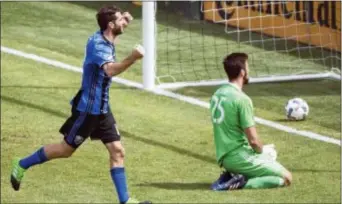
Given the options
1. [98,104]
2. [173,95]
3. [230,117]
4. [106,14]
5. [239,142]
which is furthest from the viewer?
[173,95]

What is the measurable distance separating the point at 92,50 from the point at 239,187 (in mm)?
2802

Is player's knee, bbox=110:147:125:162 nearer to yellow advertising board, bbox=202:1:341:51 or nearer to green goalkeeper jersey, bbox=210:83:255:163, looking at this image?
green goalkeeper jersey, bbox=210:83:255:163

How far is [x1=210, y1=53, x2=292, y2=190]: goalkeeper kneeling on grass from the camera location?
1227 cm

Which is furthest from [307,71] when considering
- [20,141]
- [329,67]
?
[20,141]

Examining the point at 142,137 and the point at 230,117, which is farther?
the point at 142,137

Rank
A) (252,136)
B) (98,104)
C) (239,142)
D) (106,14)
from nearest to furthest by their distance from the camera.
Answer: (106,14) < (98,104) < (252,136) < (239,142)

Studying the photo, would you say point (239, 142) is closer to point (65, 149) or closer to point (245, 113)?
point (245, 113)

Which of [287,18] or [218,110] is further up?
[218,110]

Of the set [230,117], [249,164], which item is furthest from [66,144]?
[249,164]

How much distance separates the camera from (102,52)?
11.7m

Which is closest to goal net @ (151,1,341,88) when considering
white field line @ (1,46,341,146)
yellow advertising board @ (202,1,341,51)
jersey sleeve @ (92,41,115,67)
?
yellow advertising board @ (202,1,341,51)

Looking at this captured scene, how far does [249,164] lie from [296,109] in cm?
401

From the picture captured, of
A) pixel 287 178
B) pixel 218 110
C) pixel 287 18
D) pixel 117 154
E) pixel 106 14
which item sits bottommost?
pixel 287 178

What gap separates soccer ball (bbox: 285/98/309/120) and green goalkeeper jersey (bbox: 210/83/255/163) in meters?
4.11
